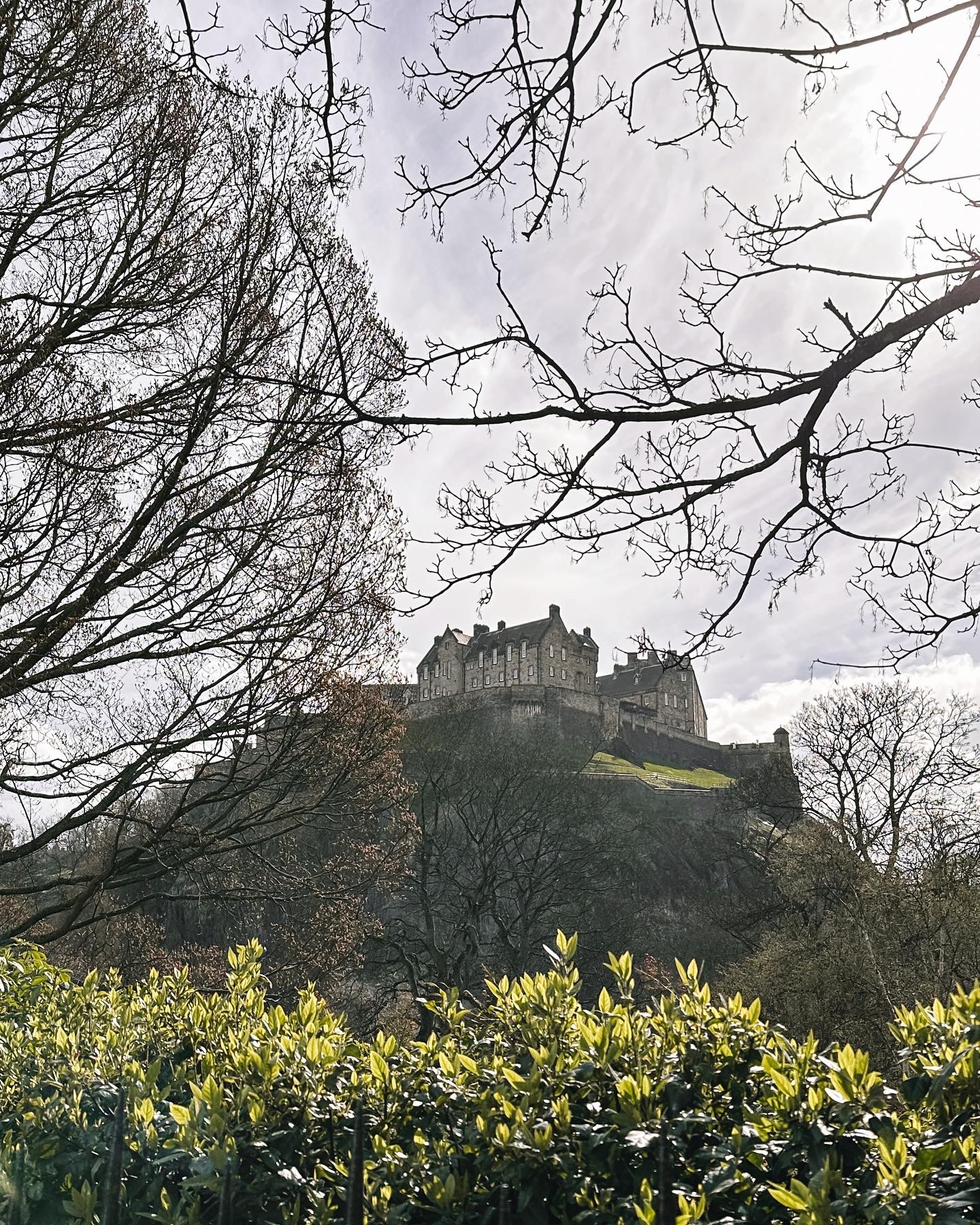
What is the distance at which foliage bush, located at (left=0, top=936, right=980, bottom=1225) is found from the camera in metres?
1.86

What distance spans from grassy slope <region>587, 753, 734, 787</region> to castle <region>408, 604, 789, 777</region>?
2419 millimetres

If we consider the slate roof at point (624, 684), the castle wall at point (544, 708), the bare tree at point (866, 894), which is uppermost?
the slate roof at point (624, 684)

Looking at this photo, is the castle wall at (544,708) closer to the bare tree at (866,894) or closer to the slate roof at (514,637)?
the slate roof at (514,637)

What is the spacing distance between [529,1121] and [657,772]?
5453 cm

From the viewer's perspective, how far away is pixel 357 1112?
2.05 m

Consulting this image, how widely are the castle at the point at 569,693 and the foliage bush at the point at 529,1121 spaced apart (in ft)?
163

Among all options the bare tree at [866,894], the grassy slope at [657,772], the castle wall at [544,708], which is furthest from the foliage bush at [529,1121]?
the castle wall at [544,708]

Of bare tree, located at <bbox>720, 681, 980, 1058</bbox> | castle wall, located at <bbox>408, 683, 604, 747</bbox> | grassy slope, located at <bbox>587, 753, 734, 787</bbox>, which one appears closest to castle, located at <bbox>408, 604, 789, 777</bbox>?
castle wall, located at <bbox>408, 683, 604, 747</bbox>

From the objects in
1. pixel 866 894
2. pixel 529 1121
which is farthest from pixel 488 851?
pixel 529 1121

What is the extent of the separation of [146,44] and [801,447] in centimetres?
537

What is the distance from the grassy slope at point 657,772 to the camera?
48.1 metres

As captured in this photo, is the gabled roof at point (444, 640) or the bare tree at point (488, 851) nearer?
the bare tree at point (488, 851)

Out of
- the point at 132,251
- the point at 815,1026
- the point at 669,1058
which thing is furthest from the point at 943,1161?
the point at 815,1026

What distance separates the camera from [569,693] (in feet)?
193
